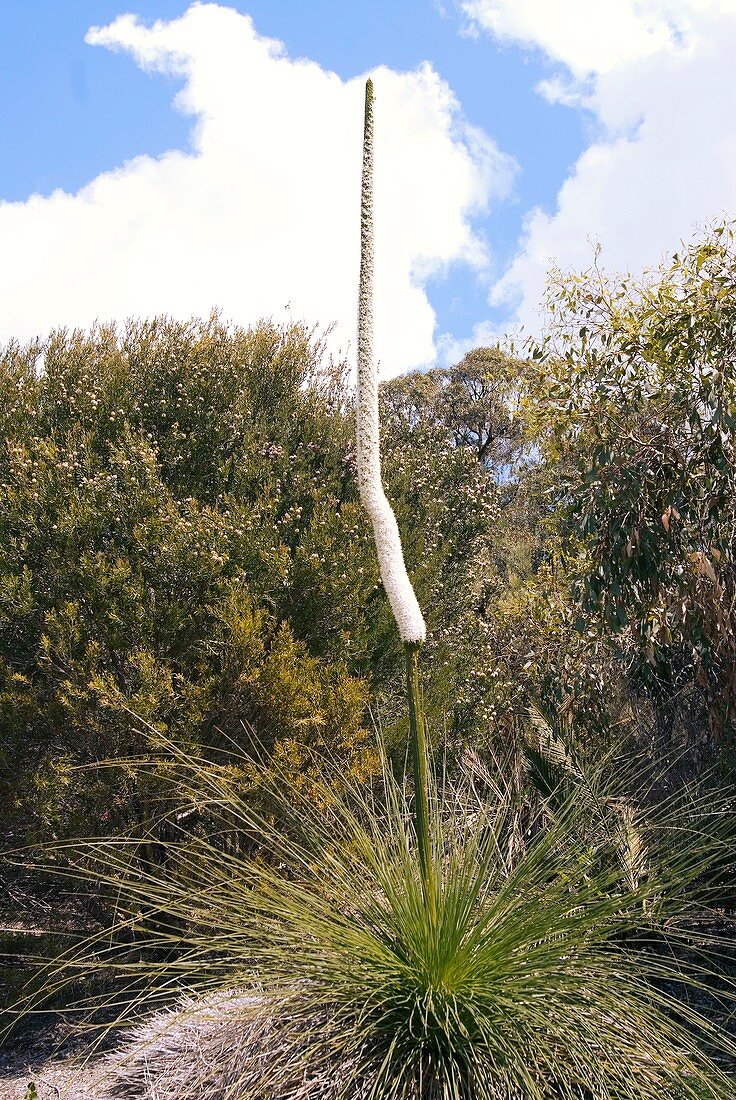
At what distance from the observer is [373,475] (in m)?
3.42

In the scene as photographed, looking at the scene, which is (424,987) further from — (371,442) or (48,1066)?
(48,1066)

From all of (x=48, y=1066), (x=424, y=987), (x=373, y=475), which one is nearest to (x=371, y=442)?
(x=373, y=475)

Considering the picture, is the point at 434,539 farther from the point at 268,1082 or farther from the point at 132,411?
the point at 268,1082

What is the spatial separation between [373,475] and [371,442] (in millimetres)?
115

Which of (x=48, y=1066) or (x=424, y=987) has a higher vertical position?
(x=424, y=987)

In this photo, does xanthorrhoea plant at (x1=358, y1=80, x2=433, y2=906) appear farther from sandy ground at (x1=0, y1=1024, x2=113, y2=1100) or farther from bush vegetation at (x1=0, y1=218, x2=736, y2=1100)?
sandy ground at (x1=0, y1=1024, x2=113, y2=1100)

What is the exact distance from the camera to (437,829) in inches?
171

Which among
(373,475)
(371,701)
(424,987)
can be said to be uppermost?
(373,475)

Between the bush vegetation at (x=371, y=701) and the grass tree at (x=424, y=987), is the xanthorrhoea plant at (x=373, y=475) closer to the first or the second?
the grass tree at (x=424, y=987)

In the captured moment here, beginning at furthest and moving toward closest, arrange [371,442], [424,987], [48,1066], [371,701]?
[371,701] < [48,1066] < [424,987] < [371,442]

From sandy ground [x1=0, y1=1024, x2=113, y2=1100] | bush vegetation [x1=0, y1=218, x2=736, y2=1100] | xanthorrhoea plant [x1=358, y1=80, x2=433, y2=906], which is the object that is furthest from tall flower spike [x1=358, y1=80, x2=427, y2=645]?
sandy ground [x1=0, y1=1024, x2=113, y2=1100]

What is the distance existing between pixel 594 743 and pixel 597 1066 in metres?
4.30

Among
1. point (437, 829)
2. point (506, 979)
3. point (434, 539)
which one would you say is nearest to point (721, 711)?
point (437, 829)

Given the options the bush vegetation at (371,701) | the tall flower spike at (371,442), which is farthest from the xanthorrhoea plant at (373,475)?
the bush vegetation at (371,701)
